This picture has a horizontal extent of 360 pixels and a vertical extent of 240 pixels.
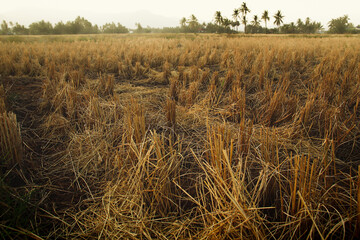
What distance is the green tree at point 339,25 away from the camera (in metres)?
42.2

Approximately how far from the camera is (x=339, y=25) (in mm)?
42531

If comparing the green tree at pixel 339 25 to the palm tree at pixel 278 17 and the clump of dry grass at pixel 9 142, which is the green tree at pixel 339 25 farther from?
the clump of dry grass at pixel 9 142

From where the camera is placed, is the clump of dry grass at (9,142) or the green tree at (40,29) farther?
the green tree at (40,29)

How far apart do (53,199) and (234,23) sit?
54.9 m

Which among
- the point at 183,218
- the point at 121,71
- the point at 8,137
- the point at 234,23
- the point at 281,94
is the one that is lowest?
the point at 183,218

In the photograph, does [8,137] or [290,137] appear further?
[290,137]

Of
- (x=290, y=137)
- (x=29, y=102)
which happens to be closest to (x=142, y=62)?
(x=29, y=102)

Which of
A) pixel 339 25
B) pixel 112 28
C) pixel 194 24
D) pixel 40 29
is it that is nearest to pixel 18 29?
pixel 40 29

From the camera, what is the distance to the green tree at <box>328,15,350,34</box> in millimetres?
42216

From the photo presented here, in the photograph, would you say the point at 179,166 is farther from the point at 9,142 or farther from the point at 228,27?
the point at 228,27

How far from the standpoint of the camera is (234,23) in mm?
47625

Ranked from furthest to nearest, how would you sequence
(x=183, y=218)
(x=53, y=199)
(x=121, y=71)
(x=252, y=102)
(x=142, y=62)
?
(x=142, y=62)
(x=121, y=71)
(x=252, y=102)
(x=53, y=199)
(x=183, y=218)

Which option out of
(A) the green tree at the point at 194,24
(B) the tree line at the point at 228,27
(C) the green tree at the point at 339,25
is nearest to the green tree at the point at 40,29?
(B) the tree line at the point at 228,27

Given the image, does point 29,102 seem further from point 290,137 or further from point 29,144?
point 290,137
